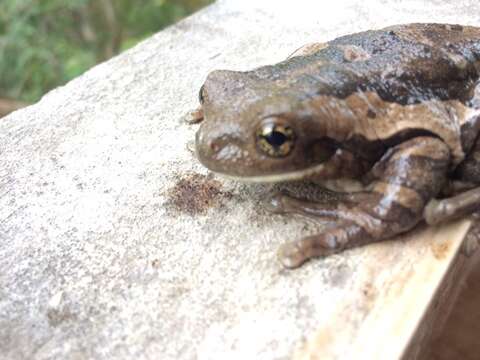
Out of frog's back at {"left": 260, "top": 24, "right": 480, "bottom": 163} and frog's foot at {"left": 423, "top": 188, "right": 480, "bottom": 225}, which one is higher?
frog's back at {"left": 260, "top": 24, "right": 480, "bottom": 163}

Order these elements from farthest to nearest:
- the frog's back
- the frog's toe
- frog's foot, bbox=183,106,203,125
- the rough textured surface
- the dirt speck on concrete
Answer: frog's foot, bbox=183,106,203,125
the dirt speck on concrete
the frog's back
the frog's toe
the rough textured surface

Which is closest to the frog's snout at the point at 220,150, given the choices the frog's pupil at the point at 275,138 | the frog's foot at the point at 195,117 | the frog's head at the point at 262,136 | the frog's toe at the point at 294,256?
the frog's head at the point at 262,136

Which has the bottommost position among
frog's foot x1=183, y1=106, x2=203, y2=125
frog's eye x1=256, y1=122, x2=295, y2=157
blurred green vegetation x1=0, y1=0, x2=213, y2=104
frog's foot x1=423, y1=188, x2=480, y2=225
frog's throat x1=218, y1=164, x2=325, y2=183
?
blurred green vegetation x1=0, y1=0, x2=213, y2=104

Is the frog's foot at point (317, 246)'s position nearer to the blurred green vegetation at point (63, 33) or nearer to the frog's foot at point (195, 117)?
the frog's foot at point (195, 117)

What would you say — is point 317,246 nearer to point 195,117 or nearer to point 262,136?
point 262,136

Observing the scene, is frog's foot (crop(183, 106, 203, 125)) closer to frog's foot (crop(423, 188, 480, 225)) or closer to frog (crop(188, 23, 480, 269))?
frog (crop(188, 23, 480, 269))

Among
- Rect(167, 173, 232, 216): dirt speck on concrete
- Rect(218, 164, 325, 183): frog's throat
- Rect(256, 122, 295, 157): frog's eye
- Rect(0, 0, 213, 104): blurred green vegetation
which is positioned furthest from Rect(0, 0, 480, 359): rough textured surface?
Rect(0, 0, 213, 104): blurred green vegetation
